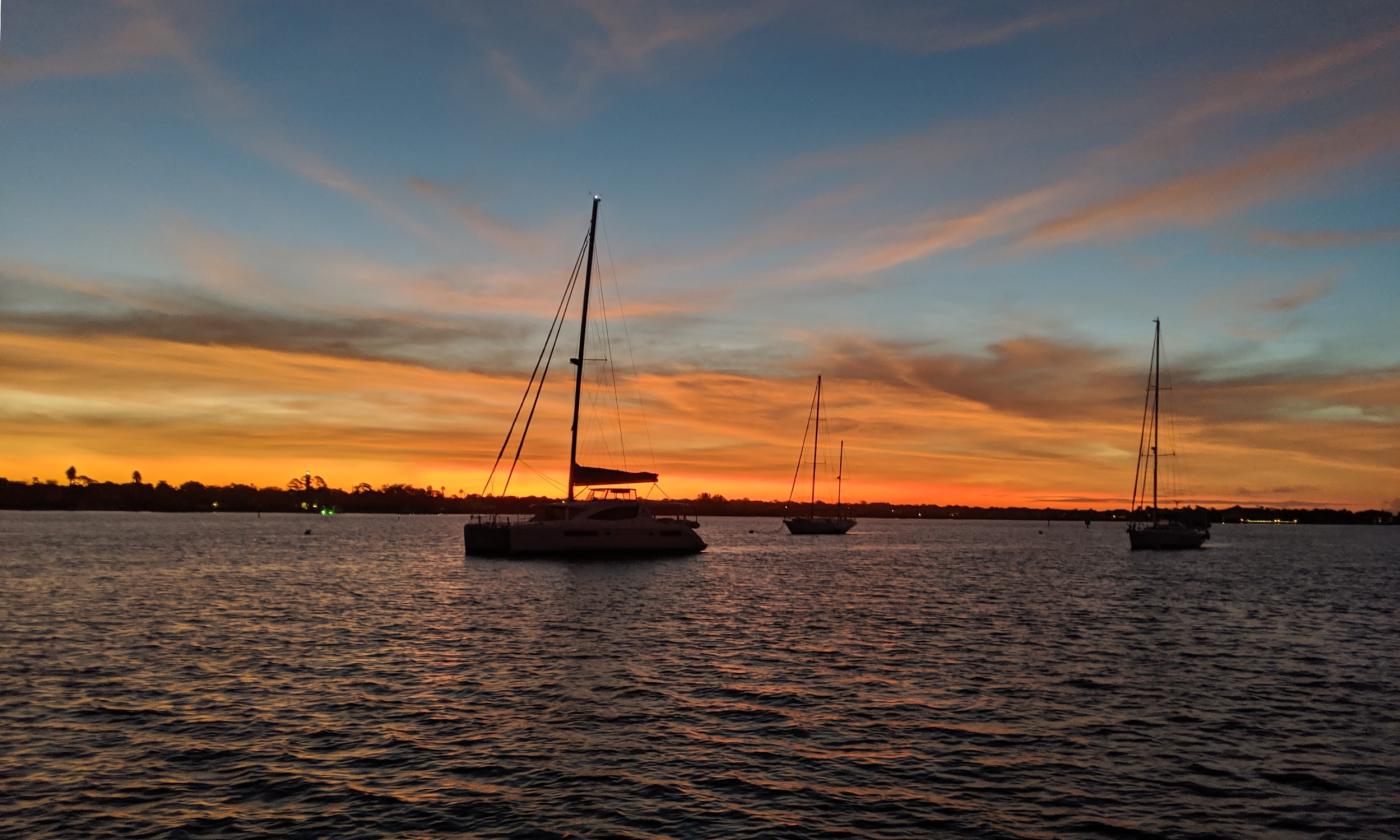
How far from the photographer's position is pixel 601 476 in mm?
66125

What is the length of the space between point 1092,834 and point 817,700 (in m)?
9.82

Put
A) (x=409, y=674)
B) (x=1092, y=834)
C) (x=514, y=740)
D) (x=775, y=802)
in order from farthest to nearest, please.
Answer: (x=409, y=674) → (x=514, y=740) → (x=775, y=802) → (x=1092, y=834)

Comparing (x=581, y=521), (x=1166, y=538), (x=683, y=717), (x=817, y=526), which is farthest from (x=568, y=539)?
(x=817, y=526)

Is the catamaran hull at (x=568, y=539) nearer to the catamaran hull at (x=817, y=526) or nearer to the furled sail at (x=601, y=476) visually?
the furled sail at (x=601, y=476)

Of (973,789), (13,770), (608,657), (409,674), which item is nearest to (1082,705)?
(973,789)

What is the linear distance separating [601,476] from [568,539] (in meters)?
5.19

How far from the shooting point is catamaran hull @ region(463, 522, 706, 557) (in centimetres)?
6456

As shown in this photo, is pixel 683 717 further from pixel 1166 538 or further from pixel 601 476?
pixel 1166 538

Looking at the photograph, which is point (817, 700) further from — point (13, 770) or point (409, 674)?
point (13, 770)

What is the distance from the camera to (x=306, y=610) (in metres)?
41.2

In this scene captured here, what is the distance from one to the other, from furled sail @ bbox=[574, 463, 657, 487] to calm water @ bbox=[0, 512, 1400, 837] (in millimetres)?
19707

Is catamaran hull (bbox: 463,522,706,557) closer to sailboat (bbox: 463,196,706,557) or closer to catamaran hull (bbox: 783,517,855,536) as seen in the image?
sailboat (bbox: 463,196,706,557)

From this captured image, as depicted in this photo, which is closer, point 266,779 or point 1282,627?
point 266,779

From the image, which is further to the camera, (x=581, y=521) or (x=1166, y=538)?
(x=1166, y=538)
